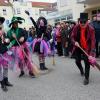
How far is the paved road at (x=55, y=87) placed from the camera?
7.57m

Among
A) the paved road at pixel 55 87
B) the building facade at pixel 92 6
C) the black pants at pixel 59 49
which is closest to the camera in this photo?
the paved road at pixel 55 87

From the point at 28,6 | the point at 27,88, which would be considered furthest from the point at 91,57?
the point at 28,6

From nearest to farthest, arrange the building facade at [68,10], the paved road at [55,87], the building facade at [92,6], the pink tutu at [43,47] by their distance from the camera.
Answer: the paved road at [55,87] < the pink tutu at [43,47] < the building facade at [92,6] < the building facade at [68,10]

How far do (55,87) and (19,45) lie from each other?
210cm

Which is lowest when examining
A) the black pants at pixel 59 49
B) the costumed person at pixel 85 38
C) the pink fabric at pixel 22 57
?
the black pants at pixel 59 49

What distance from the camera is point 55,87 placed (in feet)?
27.9

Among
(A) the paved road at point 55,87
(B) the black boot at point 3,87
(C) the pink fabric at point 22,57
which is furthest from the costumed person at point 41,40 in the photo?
(B) the black boot at point 3,87

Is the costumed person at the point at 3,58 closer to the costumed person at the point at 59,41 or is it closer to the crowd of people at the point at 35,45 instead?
the crowd of people at the point at 35,45

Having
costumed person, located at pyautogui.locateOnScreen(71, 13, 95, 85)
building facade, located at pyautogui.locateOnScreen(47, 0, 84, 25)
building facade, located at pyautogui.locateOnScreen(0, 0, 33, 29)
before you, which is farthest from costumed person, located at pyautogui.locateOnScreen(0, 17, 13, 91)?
building facade, located at pyautogui.locateOnScreen(0, 0, 33, 29)

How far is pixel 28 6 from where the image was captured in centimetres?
7081

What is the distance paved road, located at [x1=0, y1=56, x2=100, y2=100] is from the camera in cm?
757

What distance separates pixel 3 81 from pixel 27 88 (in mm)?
659

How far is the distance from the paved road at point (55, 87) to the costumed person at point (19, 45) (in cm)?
48

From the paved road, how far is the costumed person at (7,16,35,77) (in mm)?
478
